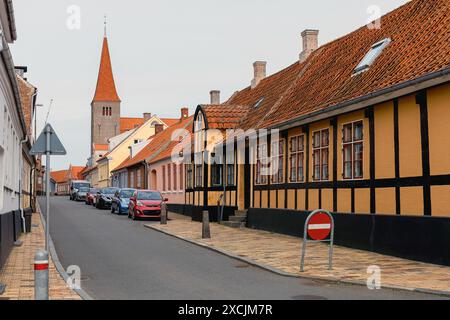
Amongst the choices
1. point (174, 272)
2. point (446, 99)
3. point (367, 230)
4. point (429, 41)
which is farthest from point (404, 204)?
point (174, 272)

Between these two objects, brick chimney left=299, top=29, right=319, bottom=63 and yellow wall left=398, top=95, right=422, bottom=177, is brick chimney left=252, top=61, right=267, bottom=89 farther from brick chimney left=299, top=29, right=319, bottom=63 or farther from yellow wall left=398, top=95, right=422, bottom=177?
yellow wall left=398, top=95, right=422, bottom=177

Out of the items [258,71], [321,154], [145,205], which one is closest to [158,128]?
[258,71]

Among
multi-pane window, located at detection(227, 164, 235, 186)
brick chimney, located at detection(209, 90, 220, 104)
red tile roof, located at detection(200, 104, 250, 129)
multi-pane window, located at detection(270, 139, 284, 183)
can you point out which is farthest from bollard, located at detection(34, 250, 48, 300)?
brick chimney, located at detection(209, 90, 220, 104)

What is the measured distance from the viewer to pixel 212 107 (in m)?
27.7

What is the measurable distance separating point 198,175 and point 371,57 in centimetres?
1291

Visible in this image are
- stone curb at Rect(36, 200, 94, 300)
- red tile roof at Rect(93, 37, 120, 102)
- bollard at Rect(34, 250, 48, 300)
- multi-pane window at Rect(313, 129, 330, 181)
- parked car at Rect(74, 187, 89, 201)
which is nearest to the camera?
bollard at Rect(34, 250, 48, 300)

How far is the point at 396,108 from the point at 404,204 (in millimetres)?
2272

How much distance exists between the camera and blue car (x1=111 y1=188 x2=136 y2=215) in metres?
33.9

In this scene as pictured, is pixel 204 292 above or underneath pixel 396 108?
underneath

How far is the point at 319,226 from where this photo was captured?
11.8m

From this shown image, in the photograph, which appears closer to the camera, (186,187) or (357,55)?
(357,55)

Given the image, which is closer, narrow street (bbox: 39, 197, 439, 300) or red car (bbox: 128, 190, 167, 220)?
narrow street (bbox: 39, 197, 439, 300)
